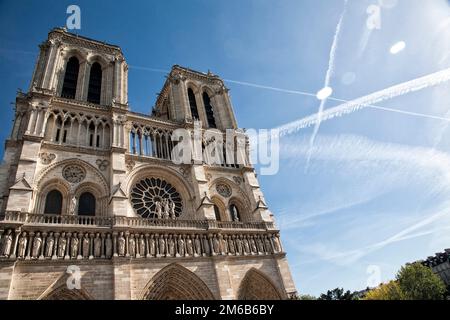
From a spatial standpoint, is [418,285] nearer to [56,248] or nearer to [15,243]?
[56,248]

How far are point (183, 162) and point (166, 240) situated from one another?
6.61 m

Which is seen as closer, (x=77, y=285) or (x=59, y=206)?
(x=77, y=285)

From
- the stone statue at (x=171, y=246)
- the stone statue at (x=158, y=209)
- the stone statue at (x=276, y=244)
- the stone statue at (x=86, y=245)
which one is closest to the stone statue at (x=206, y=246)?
the stone statue at (x=171, y=246)

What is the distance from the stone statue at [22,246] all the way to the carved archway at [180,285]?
6105 mm

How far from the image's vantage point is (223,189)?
2108 cm

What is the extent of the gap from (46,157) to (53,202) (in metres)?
2.69

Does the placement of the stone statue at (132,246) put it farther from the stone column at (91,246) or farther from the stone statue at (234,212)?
the stone statue at (234,212)

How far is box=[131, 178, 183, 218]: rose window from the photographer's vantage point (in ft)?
56.6

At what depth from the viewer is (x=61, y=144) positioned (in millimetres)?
16328

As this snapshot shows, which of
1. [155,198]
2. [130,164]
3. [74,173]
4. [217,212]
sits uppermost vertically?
[130,164]

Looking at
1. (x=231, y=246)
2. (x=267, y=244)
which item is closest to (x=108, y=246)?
(x=231, y=246)

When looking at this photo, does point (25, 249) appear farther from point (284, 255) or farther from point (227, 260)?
point (284, 255)
